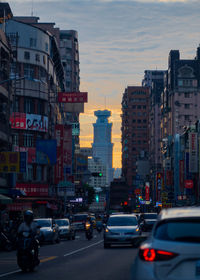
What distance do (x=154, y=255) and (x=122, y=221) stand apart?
24.3 meters

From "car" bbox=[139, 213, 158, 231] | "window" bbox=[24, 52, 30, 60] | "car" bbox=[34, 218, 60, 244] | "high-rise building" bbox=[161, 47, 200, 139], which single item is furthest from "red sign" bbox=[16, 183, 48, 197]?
"high-rise building" bbox=[161, 47, 200, 139]

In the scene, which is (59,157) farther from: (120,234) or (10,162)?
(120,234)

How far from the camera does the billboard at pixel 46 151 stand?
69.2m

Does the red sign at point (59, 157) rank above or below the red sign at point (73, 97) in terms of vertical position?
below

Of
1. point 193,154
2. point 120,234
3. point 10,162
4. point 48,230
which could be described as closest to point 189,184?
point 193,154

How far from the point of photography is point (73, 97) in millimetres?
75812

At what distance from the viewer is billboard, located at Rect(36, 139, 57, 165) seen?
227 feet

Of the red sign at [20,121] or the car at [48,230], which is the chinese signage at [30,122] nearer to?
the red sign at [20,121]

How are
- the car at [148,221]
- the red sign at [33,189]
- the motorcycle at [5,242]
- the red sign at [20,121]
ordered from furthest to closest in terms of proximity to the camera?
the red sign at [20,121] < the red sign at [33,189] < the car at [148,221] < the motorcycle at [5,242]

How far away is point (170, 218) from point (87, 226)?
36.4 metres

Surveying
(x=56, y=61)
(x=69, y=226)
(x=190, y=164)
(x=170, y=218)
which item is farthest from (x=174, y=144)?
(x=170, y=218)

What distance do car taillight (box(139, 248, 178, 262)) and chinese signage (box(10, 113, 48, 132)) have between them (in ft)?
221

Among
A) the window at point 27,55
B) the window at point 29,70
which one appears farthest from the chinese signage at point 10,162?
the window at point 27,55

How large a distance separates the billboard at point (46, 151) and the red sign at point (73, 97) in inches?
236
